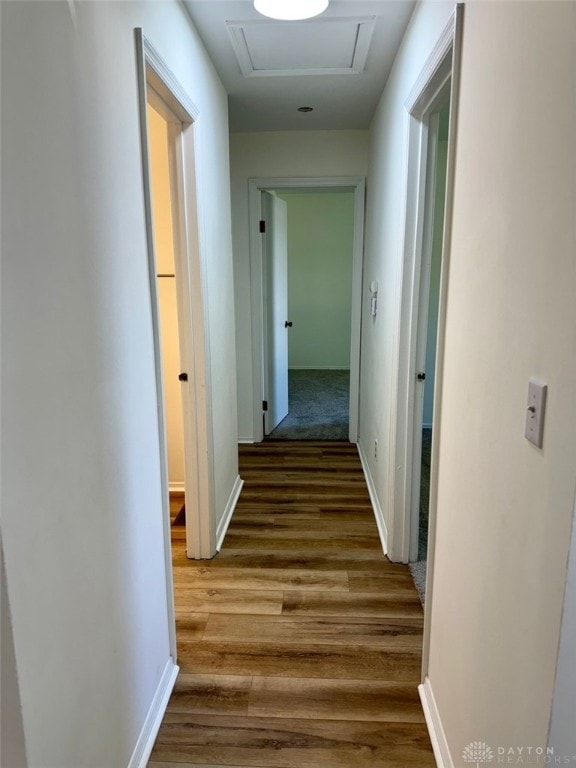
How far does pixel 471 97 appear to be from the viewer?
4.18 feet

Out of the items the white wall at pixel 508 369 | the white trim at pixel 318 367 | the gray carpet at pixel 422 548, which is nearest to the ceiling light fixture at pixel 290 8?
the white wall at pixel 508 369

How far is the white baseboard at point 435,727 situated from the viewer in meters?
1.47

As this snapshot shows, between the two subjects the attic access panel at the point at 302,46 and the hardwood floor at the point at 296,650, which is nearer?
the hardwood floor at the point at 296,650

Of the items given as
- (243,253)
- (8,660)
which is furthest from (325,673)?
(243,253)

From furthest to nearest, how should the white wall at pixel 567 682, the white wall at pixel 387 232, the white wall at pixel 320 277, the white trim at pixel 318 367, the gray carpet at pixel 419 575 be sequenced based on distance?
the white trim at pixel 318 367, the white wall at pixel 320 277, the gray carpet at pixel 419 575, the white wall at pixel 387 232, the white wall at pixel 567 682

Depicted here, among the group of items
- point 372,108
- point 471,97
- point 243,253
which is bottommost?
point 243,253

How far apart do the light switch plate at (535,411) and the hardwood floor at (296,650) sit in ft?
3.99

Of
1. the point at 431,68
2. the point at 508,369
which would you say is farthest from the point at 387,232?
the point at 508,369

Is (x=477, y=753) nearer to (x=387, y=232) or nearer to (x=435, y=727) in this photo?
(x=435, y=727)

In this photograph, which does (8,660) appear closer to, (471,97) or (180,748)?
(180,748)

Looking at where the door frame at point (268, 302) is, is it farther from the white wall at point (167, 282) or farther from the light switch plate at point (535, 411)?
the light switch plate at point (535, 411)

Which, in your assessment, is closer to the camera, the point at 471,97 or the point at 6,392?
the point at 6,392

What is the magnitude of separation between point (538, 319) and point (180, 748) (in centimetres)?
162

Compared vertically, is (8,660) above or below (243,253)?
below
